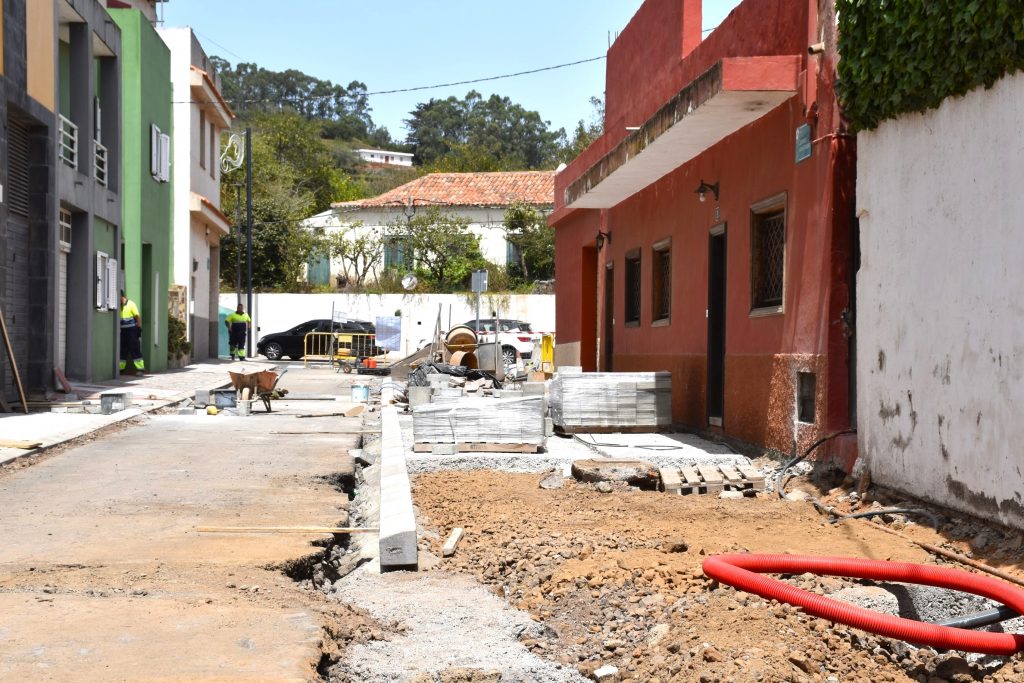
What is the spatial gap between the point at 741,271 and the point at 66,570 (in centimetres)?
794

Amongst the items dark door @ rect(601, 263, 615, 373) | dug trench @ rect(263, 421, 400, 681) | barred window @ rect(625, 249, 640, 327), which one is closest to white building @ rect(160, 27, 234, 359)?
dark door @ rect(601, 263, 615, 373)

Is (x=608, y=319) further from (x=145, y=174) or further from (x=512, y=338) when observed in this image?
(x=512, y=338)

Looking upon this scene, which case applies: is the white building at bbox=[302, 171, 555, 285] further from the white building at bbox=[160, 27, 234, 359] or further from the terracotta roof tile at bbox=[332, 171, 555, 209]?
the white building at bbox=[160, 27, 234, 359]

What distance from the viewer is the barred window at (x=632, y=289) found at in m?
17.8

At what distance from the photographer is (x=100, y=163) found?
71.7ft

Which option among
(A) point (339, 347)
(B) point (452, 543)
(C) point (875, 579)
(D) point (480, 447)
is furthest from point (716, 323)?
(A) point (339, 347)

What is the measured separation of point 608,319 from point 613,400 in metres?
6.66

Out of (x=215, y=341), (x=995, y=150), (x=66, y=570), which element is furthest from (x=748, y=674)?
(x=215, y=341)

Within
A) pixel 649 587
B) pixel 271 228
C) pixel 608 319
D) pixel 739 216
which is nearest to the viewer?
pixel 649 587

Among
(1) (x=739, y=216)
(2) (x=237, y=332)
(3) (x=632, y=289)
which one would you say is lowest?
(2) (x=237, y=332)

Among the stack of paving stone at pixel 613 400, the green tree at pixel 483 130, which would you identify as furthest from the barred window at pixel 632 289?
the green tree at pixel 483 130

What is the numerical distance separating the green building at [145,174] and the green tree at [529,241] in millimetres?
23910

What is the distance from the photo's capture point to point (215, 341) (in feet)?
129

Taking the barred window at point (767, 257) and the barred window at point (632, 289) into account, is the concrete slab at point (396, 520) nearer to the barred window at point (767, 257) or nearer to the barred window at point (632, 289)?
the barred window at point (767, 257)
